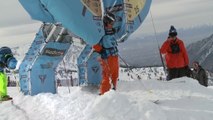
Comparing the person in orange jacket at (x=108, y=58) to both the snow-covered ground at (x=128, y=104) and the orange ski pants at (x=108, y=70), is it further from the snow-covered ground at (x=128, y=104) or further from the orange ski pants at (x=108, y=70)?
the snow-covered ground at (x=128, y=104)

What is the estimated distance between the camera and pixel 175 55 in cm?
1107

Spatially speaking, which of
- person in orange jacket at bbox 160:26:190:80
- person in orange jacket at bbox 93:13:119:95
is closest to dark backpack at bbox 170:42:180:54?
person in orange jacket at bbox 160:26:190:80

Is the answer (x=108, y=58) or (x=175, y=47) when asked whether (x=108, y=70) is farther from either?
(x=175, y=47)

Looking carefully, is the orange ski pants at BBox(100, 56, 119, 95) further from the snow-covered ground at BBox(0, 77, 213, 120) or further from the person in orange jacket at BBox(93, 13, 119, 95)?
the snow-covered ground at BBox(0, 77, 213, 120)

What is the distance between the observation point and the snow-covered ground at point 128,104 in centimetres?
637

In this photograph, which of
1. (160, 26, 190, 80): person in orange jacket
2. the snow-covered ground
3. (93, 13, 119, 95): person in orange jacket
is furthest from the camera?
(160, 26, 190, 80): person in orange jacket

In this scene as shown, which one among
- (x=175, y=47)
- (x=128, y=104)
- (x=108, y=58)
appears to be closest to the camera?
(x=128, y=104)

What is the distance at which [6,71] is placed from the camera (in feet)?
39.8

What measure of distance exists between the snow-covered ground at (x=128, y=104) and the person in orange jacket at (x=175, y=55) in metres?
0.73

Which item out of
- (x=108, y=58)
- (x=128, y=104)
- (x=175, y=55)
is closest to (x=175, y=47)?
(x=175, y=55)

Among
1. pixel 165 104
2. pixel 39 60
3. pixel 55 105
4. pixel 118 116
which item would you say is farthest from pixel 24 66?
pixel 118 116

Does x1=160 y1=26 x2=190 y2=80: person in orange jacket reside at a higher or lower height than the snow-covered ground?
higher

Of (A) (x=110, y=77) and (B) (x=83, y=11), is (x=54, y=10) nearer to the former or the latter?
(B) (x=83, y=11)

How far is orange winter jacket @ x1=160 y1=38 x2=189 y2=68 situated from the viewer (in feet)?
35.8
